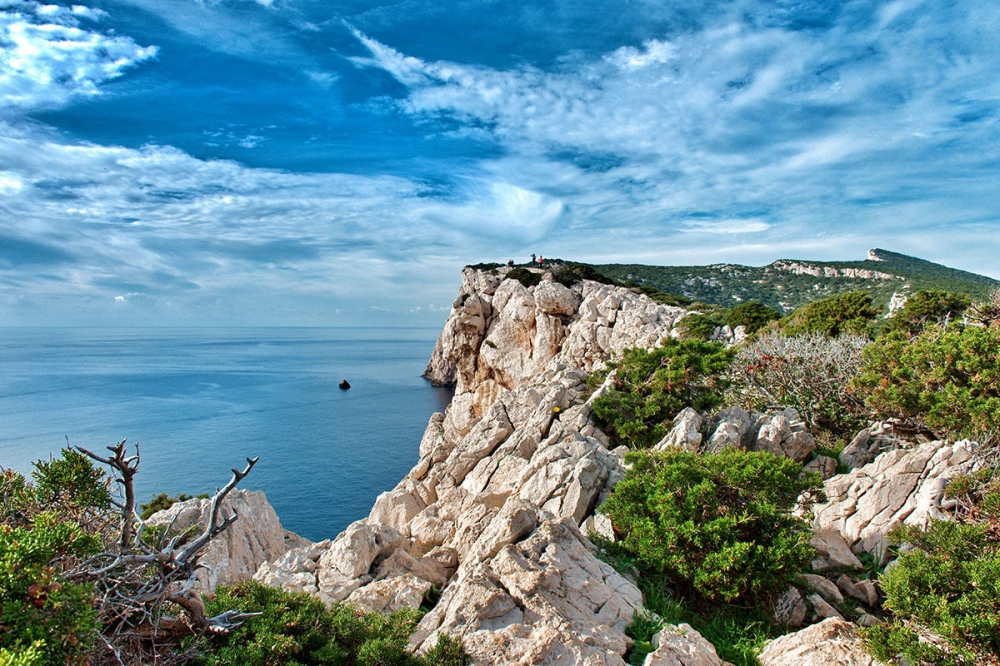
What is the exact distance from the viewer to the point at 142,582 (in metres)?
5.46

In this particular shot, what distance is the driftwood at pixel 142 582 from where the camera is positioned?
4961 millimetres

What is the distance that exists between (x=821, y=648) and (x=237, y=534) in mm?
14000

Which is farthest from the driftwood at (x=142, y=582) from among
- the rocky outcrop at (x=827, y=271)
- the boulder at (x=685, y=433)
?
the rocky outcrop at (x=827, y=271)

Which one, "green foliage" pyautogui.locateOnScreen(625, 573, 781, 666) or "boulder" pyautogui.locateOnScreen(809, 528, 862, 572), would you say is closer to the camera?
"green foliage" pyautogui.locateOnScreen(625, 573, 781, 666)

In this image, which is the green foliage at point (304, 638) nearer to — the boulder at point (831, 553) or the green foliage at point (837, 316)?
the boulder at point (831, 553)

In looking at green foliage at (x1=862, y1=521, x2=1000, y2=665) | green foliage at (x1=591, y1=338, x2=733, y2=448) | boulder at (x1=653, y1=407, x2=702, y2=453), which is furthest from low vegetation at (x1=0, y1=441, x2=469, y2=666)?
green foliage at (x1=591, y1=338, x2=733, y2=448)

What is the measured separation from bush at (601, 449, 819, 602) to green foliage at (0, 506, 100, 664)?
883cm

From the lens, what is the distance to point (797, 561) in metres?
9.48

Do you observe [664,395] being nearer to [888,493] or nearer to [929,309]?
[888,493]

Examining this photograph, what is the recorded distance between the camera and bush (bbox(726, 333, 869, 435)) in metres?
19.5

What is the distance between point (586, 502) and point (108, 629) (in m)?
10.4

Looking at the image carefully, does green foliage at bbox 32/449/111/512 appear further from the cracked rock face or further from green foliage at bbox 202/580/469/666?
the cracked rock face

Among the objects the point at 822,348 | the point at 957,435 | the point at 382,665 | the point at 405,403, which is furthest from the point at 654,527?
the point at 405,403

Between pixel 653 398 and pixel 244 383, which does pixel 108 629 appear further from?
pixel 244 383
